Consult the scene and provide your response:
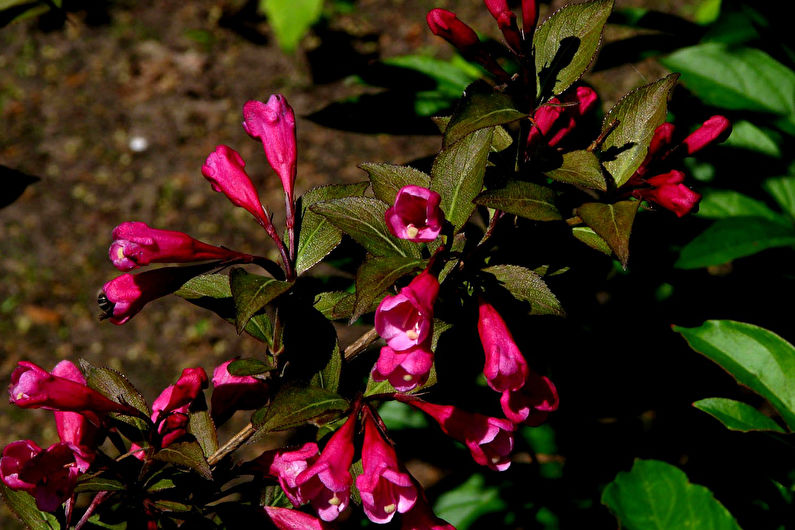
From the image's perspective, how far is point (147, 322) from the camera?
370 centimetres

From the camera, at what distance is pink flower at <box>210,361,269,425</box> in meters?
1.32

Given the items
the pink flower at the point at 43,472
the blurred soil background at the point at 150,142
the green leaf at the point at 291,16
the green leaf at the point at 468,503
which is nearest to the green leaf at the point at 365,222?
the pink flower at the point at 43,472

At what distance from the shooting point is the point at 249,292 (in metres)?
1.04

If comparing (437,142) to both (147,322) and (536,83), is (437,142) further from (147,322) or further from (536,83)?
(536,83)

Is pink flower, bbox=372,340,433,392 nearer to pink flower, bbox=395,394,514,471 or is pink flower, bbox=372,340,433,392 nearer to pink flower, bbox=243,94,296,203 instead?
pink flower, bbox=395,394,514,471

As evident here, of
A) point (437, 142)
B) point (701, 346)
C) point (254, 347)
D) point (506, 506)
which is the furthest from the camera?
point (437, 142)

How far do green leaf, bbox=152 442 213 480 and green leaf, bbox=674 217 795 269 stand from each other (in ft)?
3.42

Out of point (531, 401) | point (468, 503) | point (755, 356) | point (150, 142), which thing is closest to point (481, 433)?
point (531, 401)

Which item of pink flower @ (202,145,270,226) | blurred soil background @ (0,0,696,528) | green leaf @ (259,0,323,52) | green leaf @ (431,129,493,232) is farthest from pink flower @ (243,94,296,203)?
blurred soil background @ (0,0,696,528)

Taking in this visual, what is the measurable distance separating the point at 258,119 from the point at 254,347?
237cm

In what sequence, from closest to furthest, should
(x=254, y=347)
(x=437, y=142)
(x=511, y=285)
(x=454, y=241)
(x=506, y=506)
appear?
(x=511, y=285) < (x=454, y=241) < (x=506, y=506) < (x=254, y=347) < (x=437, y=142)

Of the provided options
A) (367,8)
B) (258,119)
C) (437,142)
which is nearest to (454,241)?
(258,119)

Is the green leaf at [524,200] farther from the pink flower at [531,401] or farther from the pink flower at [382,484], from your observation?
the pink flower at [382,484]

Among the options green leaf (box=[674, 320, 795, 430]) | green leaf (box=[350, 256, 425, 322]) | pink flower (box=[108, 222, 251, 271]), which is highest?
green leaf (box=[350, 256, 425, 322])
